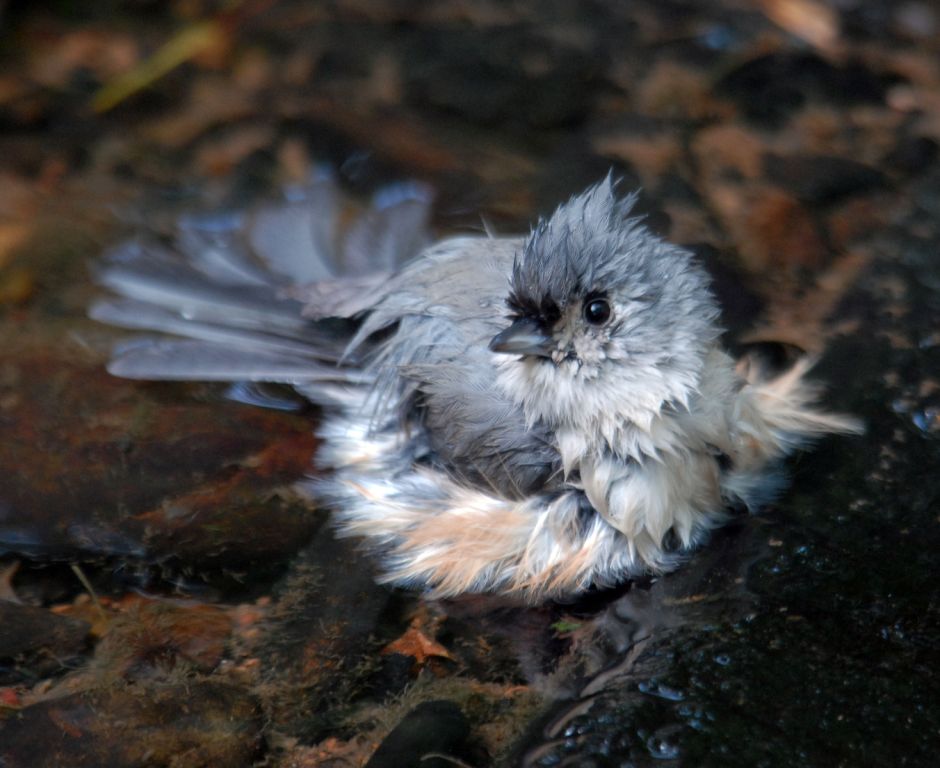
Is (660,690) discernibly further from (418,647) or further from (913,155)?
(913,155)

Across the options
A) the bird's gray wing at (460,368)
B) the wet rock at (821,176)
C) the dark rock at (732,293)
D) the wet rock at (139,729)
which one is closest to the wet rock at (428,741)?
the wet rock at (139,729)

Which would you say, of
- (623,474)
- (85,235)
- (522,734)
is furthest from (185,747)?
(85,235)

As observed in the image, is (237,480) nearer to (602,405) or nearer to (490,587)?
(490,587)

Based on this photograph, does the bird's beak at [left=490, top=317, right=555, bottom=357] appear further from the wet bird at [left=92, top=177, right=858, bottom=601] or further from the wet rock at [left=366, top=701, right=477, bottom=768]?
the wet rock at [left=366, top=701, right=477, bottom=768]

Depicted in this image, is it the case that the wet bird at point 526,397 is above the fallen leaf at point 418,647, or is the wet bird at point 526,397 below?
above

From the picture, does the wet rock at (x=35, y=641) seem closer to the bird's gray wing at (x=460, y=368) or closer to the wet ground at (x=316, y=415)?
the wet ground at (x=316, y=415)

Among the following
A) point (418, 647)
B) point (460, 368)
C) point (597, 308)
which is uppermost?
point (597, 308)

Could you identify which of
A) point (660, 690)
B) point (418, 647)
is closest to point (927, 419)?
point (660, 690)
